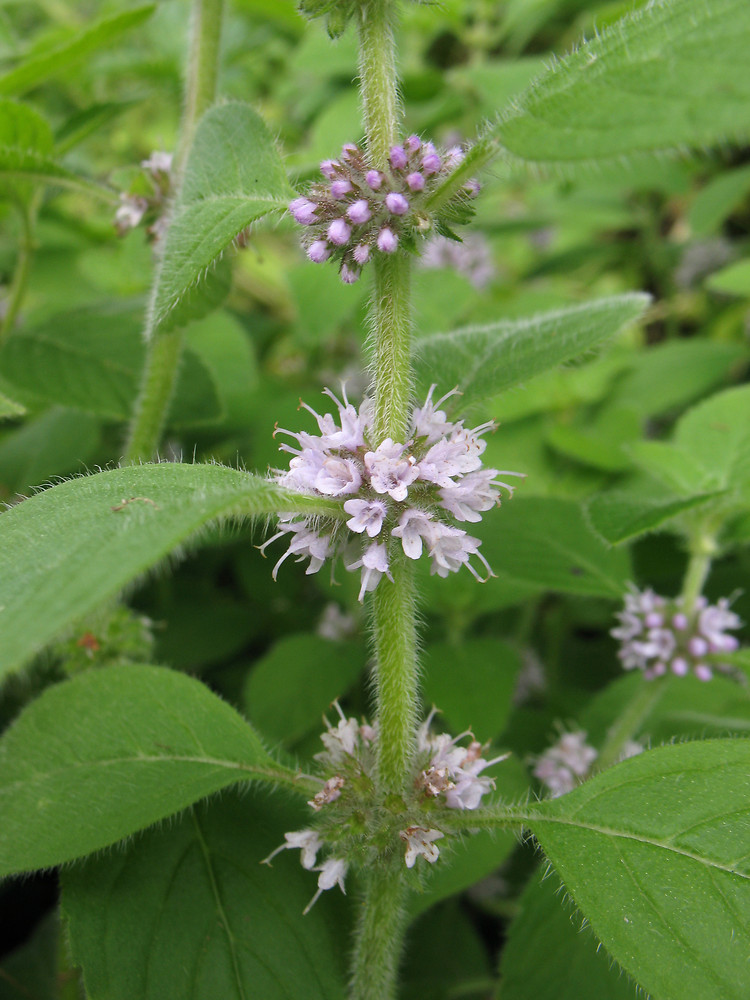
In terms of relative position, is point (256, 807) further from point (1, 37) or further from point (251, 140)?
point (1, 37)

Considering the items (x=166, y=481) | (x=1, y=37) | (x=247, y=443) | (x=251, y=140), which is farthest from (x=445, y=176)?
(x=1, y=37)

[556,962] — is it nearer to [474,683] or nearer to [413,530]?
[474,683]

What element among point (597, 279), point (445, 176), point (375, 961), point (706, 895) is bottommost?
point (375, 961)

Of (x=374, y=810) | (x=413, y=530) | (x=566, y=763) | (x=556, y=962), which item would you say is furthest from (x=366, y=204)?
(x=566, y=763)

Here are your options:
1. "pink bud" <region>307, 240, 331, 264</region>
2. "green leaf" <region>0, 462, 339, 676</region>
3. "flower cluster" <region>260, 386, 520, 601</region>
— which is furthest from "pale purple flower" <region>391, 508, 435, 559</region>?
"pink bud" <region>307, 240, 331, 264</region>

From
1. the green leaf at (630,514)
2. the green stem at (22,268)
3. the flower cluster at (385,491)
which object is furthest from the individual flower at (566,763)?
the green stem at (22,268)
